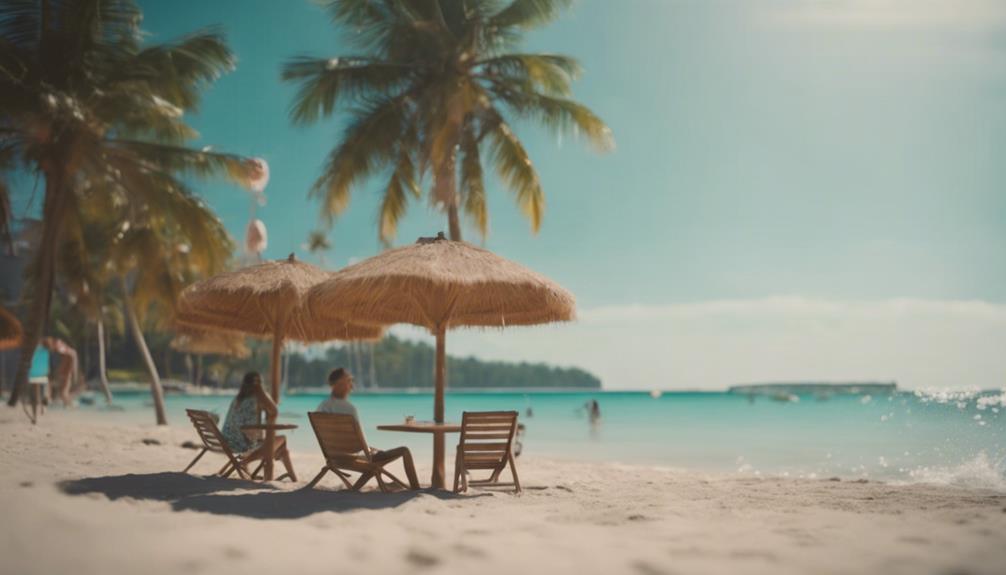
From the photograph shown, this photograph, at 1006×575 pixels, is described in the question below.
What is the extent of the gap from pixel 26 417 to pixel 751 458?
1502 cm

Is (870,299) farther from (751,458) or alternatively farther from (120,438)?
(120,438)

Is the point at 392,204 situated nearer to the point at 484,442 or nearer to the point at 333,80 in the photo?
the point at 333,80

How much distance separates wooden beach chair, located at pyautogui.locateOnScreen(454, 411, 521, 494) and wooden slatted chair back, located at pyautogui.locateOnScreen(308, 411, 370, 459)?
0.86 metres

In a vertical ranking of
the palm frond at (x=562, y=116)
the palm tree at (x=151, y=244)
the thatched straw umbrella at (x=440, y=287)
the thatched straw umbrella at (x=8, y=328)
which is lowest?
the thatched straw umbrella at (x=8, y=328)

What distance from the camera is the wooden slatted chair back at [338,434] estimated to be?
579cm

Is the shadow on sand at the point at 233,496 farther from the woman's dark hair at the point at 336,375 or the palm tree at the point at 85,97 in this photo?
the palm tree at the point at 85,97

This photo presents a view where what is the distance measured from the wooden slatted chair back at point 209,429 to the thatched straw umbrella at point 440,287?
1327 millimetres

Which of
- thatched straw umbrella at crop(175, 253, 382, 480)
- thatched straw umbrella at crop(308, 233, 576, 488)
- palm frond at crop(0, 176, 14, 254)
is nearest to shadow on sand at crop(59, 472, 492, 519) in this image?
thatched straw umbrella at crop(175, 253, 382, 480)

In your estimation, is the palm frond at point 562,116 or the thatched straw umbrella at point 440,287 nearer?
the thatched straw umbrella at point 440,287

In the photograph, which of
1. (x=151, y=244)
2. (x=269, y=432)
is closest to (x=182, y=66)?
(x=151, y=244)

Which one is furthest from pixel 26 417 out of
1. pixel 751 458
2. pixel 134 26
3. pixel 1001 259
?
pixel 1001 259

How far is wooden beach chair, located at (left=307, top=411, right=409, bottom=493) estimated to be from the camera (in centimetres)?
582

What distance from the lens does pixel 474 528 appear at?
423cm

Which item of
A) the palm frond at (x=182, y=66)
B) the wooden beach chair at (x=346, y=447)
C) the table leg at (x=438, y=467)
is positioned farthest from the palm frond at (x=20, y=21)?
the table leg at (x=438, y=467)
